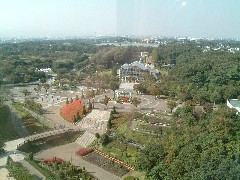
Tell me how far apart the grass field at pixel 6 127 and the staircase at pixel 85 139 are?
369cm

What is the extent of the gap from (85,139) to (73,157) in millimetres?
2313

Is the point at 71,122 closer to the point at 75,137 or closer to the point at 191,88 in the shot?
the point at 75,137

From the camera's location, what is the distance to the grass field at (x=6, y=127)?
1825cm

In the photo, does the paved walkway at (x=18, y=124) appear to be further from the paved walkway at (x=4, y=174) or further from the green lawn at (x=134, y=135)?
the green lawn at (x=134, y=135)

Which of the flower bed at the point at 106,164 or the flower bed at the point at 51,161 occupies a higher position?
the flower bed at the point at 51,161

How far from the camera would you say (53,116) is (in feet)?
74.0

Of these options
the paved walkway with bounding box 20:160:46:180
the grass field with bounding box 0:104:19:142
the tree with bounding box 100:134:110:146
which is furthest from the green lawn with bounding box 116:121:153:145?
the grass field with bounding box 0:104:19:142

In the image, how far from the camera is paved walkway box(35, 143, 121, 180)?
1449 centimetres

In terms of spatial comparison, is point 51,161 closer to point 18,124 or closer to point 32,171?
point 32,171

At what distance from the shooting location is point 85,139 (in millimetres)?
18656

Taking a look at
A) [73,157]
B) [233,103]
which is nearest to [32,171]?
[73,157]

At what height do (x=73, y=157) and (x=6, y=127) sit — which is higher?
(x=6, y=127)

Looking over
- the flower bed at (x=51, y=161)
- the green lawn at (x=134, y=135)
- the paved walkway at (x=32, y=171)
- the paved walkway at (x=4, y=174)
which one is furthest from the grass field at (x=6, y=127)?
the green lawn at (x=134, y=135)

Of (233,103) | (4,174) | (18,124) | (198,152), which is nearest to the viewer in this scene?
(198,152)
